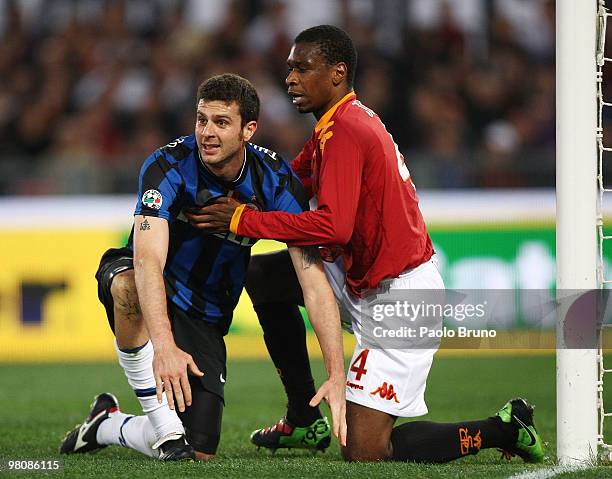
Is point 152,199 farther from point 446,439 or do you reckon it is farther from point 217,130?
point 446,439

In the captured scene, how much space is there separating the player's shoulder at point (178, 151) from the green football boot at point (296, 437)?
4.61 feet

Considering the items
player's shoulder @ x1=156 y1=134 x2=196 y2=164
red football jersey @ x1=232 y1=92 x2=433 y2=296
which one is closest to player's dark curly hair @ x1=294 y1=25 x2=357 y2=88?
red football jersey @ x1=232 y1=92 x2=433 y2=296

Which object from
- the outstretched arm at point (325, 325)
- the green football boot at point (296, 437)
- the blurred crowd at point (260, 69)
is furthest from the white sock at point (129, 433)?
the blurred crowd at point (260, 69)

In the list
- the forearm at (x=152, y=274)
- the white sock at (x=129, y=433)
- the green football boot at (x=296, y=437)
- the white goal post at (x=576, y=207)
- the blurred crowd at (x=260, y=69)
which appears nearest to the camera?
the forearm at (x=152, y=274)

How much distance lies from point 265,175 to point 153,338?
102cm

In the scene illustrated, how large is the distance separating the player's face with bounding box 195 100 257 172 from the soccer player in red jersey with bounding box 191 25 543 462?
0.72 ft

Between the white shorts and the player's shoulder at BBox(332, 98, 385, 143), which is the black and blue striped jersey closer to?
the player's shoulder at BBox(332, 98, 385, 143)

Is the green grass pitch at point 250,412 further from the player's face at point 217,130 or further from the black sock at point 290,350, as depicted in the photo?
the player's face at point 217,130

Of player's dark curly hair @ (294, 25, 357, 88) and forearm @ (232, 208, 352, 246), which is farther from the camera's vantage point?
player's dark curly hair @ (294, 25, 357, 88)

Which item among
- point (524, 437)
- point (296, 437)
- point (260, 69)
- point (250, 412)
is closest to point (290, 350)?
point (296, 437)

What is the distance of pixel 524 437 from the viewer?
16.7 ft

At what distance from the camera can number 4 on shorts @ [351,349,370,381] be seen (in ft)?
16.8

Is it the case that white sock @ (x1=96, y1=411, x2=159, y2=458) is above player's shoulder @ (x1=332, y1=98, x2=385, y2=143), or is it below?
below

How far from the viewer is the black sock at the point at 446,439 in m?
5.04
